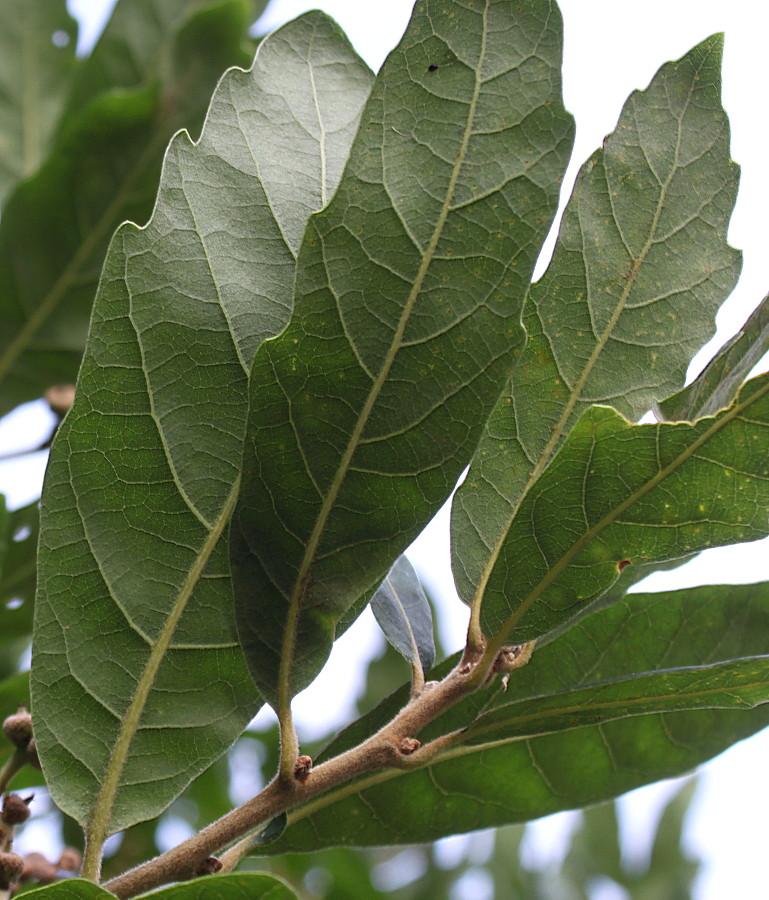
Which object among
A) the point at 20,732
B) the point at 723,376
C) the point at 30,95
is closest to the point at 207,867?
the point at 20,732

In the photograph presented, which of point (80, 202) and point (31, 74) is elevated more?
point (31, 74)

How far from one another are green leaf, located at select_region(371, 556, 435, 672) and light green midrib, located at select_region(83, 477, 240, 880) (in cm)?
20

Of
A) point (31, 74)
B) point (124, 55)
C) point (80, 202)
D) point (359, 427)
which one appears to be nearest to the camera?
point (359, 427)

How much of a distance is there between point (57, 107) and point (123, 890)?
1.98 meters

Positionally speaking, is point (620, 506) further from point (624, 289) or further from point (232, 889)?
point (232, 889)

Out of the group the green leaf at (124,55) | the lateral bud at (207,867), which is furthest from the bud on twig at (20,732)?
the green leaf at (124,55)

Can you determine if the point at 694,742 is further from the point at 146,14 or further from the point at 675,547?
the point at 146,14

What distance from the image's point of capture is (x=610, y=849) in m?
3.33

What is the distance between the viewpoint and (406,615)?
1175 mm

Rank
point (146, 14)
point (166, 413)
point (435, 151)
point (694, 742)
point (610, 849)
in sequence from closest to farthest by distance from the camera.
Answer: point (435, 151) → point (166, 413) → point (694, 742) → point (146, 14) → point (610, 849)

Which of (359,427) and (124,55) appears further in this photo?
(124,55)

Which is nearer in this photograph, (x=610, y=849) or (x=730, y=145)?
(x=730, y=145)

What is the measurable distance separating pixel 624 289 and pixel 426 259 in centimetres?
24

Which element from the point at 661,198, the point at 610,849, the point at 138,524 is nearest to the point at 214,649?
the point at 138,524
